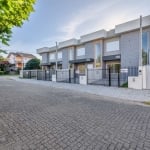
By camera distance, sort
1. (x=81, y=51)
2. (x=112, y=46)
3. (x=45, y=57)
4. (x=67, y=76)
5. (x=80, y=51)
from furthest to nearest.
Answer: (x=45, y=57)
(x=80, y=51)
(x=81, y=51)
(x=67, y=76)
(x=112, y=46)

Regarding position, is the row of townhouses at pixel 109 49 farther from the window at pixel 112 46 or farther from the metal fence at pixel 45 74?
the metal fence at pixel 45 74

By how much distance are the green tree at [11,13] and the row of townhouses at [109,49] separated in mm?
17031

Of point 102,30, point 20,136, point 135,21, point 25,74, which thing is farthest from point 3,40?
point 25,74

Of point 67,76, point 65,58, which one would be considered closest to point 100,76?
point 67,76

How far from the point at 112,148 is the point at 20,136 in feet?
8.08

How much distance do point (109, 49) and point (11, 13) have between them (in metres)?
23.1

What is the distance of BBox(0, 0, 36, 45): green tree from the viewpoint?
19.8ft

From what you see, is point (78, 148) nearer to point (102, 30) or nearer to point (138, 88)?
point (138, 88)

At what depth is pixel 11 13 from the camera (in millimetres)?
6773

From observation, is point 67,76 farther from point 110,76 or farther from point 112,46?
point 110,76

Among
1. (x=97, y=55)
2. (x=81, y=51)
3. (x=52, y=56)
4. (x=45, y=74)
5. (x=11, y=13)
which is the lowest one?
(x=45, y=74)

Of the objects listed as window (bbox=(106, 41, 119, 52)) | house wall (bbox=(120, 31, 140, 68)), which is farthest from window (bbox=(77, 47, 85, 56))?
house wall (bbox=(120, 31, 140, 68))

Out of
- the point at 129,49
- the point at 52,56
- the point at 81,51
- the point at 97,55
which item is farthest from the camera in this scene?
the point at 52,56

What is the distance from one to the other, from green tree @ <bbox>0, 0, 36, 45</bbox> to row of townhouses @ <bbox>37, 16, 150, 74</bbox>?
55.9 ft
